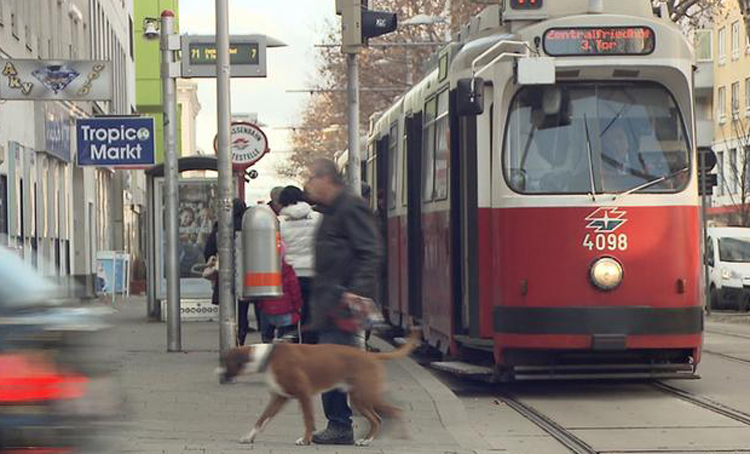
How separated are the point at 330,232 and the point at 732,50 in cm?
6950

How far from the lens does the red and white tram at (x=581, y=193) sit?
1347 cm

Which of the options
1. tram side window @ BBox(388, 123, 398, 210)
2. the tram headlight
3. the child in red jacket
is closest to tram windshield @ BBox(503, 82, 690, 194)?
the tram headlight

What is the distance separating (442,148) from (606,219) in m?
2.45

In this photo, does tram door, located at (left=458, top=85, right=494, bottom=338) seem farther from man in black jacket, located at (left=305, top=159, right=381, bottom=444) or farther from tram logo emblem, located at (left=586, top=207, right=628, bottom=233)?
man in black jacket, located at (left=305, top=159, right=381, bottom=444)

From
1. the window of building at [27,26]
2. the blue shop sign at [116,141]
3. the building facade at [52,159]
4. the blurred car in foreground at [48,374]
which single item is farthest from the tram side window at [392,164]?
the blurred car in foreground at [48,374]

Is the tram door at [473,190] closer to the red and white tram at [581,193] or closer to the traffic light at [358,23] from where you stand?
the red and white tram at [581,193]

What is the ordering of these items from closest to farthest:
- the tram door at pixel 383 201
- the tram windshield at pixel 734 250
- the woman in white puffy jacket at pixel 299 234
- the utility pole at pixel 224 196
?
the woman in white puffy jacket at pixel 299 234, the utility pole at pixel 224 196, the tram door at pixel 383 201, the tram windshield at pixel 734 250

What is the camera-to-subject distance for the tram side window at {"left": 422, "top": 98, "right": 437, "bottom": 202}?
16156 mm

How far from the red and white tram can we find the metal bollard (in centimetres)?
175

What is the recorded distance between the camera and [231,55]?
16.6m

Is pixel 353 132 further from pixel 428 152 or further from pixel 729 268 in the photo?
pixel 729 268

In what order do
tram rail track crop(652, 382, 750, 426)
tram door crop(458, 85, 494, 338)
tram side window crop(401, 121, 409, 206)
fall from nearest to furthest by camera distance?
tram rail track crop(652, 382, 750, 426) → tram door crop(458, 85, 494, 338) → tram side window crop(401, 121, 409, 206)

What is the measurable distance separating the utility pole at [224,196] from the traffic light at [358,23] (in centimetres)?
132

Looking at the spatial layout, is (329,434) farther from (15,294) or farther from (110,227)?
(110,227)
